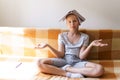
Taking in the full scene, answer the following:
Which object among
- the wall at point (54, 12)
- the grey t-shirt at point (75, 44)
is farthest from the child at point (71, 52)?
the wall at point (54, 12)

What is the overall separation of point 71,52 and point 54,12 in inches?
26.2

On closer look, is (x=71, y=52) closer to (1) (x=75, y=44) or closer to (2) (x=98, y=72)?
(1) (x=75, y=44)

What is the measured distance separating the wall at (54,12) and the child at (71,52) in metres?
0.43

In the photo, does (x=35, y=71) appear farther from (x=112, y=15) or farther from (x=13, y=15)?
(x=112, y=15)

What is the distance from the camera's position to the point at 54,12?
280cm

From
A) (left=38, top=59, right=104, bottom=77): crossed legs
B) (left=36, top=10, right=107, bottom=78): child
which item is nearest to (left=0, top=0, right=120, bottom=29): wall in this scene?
(left=36, top=10, right=107, bottom=78): child

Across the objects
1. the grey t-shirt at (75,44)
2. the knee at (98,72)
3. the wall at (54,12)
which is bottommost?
the knee at (98,72)

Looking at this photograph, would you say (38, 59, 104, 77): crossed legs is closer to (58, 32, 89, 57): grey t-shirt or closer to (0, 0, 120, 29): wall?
(58, 32, 89, 57): grey t-shirt

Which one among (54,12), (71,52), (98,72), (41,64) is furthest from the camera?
(54,12)

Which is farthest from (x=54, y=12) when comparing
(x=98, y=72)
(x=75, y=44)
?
(x=98, y=72)

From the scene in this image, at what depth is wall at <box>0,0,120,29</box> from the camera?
2.74 metres

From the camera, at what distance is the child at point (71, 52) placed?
2.10 meters

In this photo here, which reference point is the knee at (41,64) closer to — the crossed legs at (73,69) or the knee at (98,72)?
the crossed legs at (73,69)

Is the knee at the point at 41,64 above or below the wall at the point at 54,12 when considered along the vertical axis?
below
